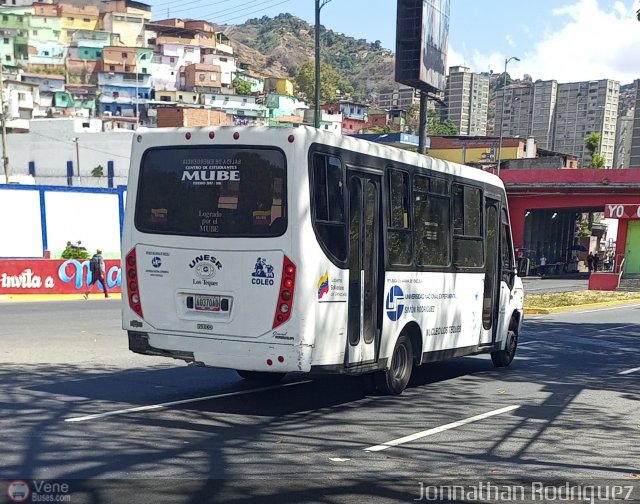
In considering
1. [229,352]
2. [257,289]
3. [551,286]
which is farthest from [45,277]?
[551,286]

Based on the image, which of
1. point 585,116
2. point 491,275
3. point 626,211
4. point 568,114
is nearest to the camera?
point 491,275

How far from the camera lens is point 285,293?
844 centimetres

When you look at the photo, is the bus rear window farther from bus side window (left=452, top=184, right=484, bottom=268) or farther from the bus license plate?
bus side window (left=452, top=184, right=484, bottom=268)

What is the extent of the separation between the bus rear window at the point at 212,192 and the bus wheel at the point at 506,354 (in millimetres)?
6877

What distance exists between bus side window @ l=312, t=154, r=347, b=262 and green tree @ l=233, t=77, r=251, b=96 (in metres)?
141

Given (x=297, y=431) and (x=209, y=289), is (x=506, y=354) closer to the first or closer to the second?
(x=297, y=431)

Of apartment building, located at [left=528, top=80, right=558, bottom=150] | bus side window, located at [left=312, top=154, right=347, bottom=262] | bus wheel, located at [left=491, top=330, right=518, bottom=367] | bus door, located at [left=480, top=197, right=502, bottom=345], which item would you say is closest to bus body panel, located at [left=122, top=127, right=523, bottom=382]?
bus side window, located at [left=312, top=154, right=347, bottom=262]

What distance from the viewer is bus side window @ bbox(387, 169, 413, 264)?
33.1ft

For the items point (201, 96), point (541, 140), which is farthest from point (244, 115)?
point (541, 140)

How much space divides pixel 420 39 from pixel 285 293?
25577mm

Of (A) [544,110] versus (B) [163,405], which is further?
(A) [544,110]

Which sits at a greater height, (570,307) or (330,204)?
(330,204)

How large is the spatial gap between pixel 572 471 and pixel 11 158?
285 feet

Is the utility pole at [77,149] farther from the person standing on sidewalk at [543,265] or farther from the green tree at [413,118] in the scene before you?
the green tree at [413,118]
